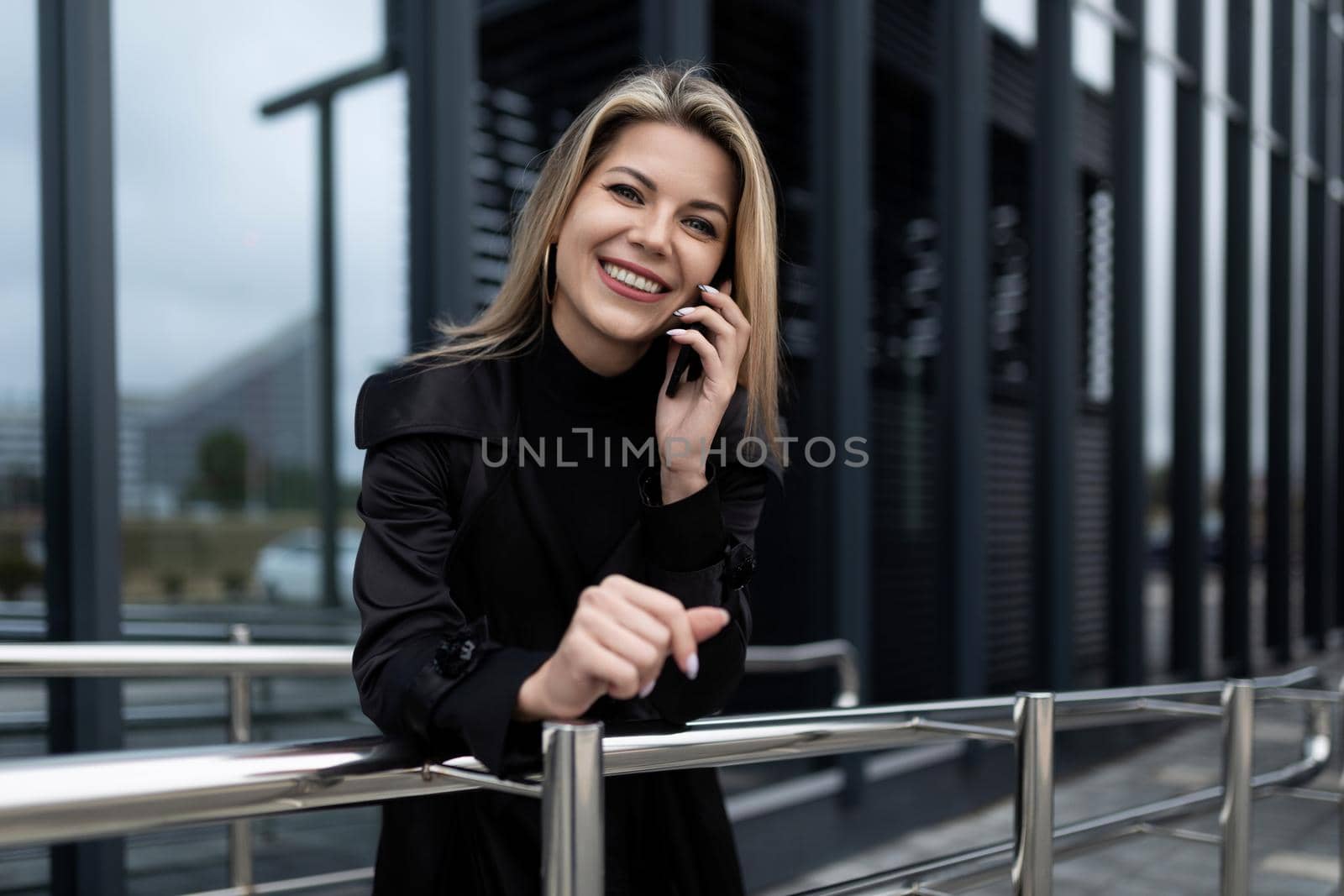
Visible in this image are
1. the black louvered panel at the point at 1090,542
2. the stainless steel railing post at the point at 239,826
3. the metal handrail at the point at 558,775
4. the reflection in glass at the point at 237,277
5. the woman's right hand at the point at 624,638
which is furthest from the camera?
the black louvered panel at the point at 1090,542

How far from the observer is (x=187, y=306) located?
5480 mm

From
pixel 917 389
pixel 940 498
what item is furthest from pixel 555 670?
pixel 917 389

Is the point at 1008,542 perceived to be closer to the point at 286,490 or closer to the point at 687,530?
the point at 286,490

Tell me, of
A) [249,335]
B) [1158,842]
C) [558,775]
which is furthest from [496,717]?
[249,335]

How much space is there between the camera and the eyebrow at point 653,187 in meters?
1.42

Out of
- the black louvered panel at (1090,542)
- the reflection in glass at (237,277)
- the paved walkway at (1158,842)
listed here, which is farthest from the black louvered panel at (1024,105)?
the reflection in glass at (237,277)

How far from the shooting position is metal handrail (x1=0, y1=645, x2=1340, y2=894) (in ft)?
2.67

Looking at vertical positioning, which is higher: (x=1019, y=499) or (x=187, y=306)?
(x=187, y=306)

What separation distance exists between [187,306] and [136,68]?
6.59ft

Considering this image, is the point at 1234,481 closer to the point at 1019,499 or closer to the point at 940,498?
the point at 1019,499

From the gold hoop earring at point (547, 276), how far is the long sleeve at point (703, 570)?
30 cm

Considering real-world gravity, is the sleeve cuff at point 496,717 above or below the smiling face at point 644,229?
below

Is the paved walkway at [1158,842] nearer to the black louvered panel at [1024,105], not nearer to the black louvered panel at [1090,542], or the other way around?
the black louvered panel at [1090,542]

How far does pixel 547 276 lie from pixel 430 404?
30 cm
